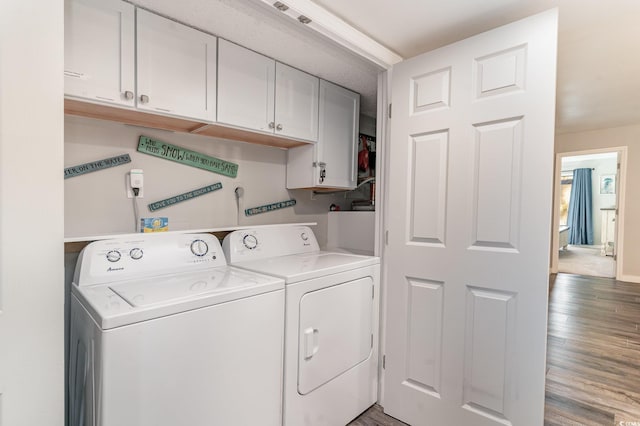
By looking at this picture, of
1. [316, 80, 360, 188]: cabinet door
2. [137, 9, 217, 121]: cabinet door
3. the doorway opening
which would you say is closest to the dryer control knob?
[137, 9, 217, 121]: cabinet door

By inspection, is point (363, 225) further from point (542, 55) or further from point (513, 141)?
point (542, 55)

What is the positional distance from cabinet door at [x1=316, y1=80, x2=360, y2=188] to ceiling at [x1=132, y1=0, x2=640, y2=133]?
98mm

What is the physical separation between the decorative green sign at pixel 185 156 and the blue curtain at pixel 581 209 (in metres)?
10.0

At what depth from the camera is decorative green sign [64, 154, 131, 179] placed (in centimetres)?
151

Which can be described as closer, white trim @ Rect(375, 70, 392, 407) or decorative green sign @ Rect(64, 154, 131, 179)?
decorative green sign @ Rect(64, 154, 131, 179)

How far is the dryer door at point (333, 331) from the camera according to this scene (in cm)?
153

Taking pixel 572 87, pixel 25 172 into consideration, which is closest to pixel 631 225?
pixel 572 87

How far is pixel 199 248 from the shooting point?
5.47 feet

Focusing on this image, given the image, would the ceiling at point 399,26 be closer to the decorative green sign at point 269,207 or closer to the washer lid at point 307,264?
the decorative green sign at point 269,207

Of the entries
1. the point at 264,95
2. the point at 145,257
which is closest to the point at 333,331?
the point at 145,257

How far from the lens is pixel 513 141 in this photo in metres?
1.45

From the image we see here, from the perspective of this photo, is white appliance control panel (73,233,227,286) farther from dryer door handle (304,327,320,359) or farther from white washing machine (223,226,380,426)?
dryer door handle (304,327,320,359)

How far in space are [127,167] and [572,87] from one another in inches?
147

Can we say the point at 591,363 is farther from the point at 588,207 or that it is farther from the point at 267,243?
the point at 588,207
